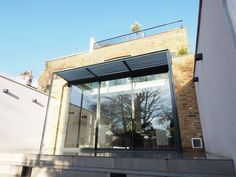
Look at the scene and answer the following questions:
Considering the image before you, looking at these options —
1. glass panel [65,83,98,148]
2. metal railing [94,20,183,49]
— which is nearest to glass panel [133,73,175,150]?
glass panel [65,83,98,148]

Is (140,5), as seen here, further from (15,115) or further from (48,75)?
(15,115)

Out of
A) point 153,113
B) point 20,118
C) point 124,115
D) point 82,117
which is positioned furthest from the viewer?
point 82,117

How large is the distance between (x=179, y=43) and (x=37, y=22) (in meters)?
6.91

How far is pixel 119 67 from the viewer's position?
632 centimetres

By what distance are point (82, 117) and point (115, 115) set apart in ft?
5.07

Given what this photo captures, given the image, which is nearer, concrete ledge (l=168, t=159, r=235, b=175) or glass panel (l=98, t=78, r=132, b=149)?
concrete ledge (l=168, t=159, r=235, b=175)

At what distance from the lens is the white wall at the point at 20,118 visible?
5.77 meters

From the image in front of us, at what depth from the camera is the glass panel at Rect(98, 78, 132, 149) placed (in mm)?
6008

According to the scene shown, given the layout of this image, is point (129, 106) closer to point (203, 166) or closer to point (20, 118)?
point (203, 166)

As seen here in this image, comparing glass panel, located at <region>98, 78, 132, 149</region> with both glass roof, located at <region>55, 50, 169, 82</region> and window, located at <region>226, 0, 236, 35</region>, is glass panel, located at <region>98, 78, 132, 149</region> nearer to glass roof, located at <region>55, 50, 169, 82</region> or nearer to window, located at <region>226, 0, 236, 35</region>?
glass roof, located at <region>55, 50, 169, 82</region>

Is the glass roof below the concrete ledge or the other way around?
the other way around

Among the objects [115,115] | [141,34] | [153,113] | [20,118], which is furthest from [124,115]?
[141,34]

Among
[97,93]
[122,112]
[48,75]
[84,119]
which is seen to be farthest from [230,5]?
[48,75]

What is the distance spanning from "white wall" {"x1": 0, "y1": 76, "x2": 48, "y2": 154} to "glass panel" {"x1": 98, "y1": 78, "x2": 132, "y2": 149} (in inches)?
103
